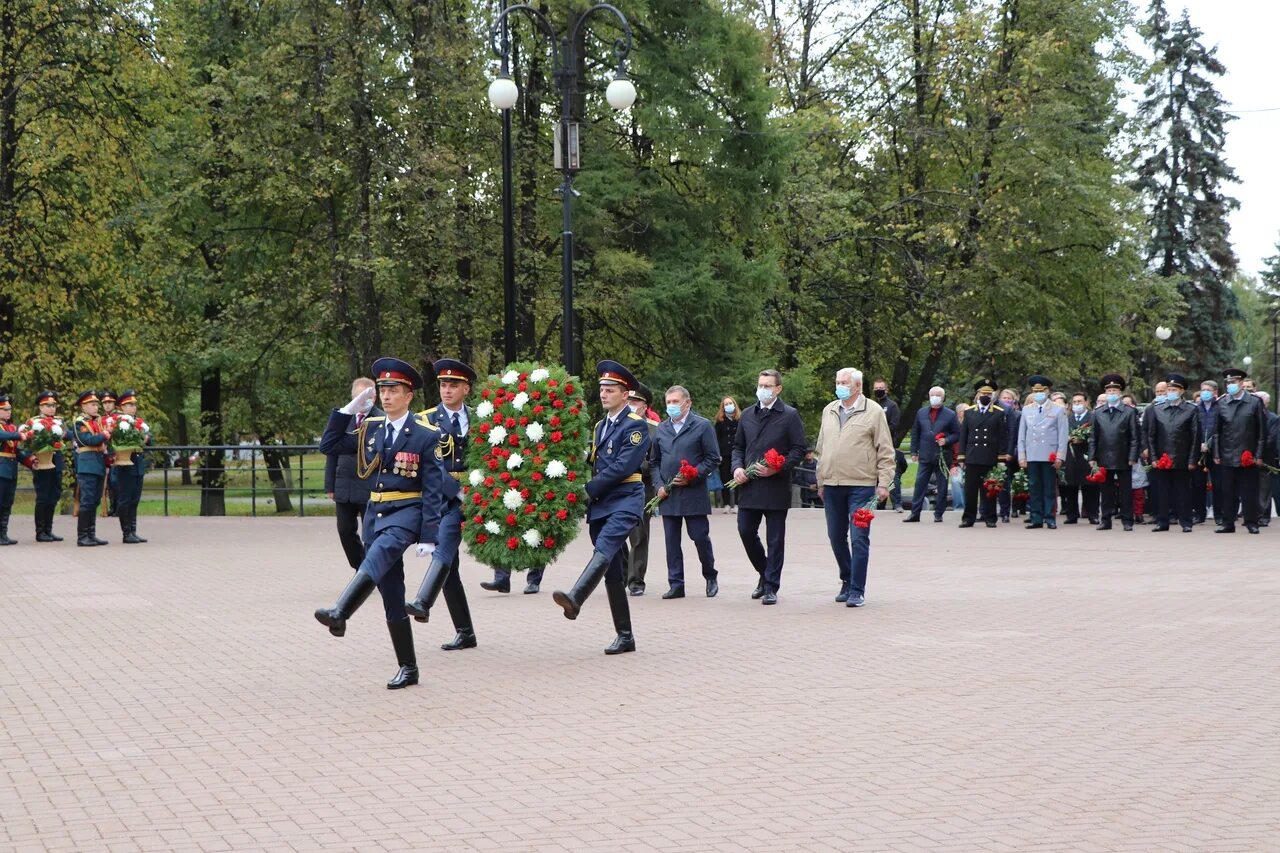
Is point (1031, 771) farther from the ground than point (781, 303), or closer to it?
closer to it

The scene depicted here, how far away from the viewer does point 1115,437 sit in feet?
74.3

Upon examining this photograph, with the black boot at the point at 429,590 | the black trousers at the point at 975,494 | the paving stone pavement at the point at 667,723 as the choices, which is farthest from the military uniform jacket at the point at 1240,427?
the black boot at the point at 429,590

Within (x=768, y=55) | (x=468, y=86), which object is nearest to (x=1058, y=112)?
(x=768, y=55)

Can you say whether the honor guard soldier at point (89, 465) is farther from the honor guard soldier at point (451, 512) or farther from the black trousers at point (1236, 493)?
the black trousers at point (1236, 493)

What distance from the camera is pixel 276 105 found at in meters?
27.1

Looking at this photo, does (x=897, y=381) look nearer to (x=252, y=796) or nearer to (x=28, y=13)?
(x=28, y=13)

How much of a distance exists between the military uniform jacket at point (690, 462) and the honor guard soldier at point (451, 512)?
2.66 meters

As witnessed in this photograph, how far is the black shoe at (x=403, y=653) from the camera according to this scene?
9.52 meters

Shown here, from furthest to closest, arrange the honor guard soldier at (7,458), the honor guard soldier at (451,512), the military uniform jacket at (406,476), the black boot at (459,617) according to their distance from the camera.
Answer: the honor guard soldier at (7,458)
the black boot at (459,617)
the honor guard soldier at (451,512)
the military uniform jacket at (406,476)

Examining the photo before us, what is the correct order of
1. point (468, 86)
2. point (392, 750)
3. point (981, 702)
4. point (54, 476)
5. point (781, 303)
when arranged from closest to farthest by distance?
point (392, 750) < point (981, 702) < point (54, 476) < point (468, 86) < point (781, 303)

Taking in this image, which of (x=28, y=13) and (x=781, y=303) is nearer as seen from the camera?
(x=28, y=13)

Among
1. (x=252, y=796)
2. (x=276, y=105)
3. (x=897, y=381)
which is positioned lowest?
(x=252, y=796)

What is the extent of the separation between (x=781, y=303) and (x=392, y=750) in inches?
1102

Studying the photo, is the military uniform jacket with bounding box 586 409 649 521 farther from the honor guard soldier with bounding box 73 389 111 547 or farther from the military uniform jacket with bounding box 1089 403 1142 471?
the military uniform jacket with bounding box 1089 403 1142 471
